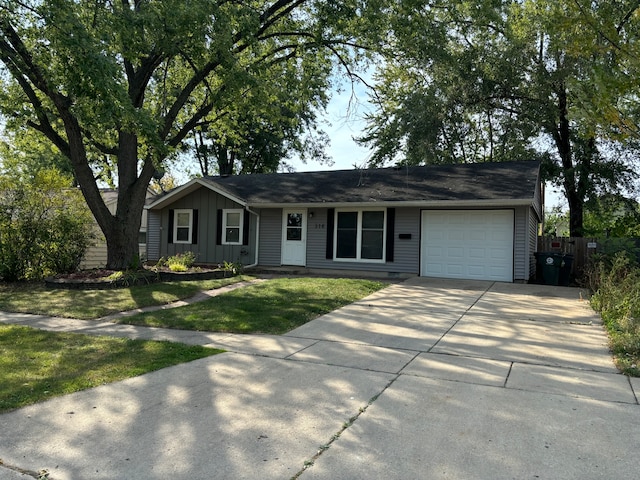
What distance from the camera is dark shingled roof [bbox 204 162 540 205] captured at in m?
13.2

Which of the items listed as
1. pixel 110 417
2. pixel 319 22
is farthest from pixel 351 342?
pixel 319 22

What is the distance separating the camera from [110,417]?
3559mm

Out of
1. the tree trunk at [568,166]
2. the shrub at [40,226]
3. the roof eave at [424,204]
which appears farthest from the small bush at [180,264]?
the tree trunk at [568,166]

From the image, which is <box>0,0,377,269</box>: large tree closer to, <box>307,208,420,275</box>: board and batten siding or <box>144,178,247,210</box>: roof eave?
<box>144,178,247,210</box>: roof eave

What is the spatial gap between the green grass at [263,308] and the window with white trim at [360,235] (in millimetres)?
3238

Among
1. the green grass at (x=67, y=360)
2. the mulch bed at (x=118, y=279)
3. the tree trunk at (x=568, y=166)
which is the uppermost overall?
the tree trunk at (x=568, y=166)

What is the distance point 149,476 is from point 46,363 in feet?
9.89

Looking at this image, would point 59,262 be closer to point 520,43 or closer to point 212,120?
point 212,120

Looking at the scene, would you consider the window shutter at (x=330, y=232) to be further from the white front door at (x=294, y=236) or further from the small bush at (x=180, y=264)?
the small bush at (x=180, y=264)

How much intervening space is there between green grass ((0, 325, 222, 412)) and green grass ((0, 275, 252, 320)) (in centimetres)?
169

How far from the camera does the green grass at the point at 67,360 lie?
13.6 feet

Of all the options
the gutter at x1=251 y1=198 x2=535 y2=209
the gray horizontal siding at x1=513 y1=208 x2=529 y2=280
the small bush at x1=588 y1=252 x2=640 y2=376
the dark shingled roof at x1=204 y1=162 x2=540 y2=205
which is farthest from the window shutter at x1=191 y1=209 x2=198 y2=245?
the small bush at x1=588 y1=252 x2=640 y2=376

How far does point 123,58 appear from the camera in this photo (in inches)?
472

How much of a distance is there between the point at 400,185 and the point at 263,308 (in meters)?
8.27
